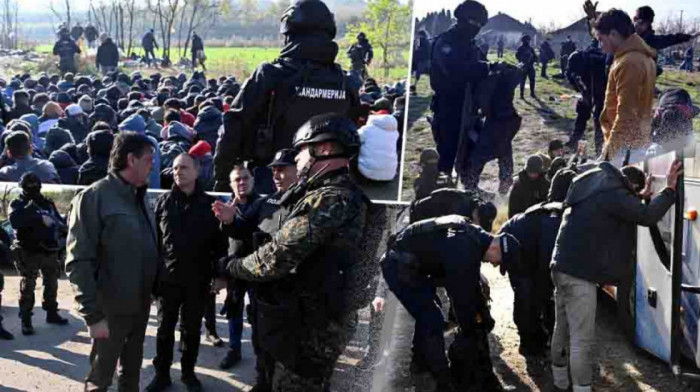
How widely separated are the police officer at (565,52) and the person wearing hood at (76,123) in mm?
3751

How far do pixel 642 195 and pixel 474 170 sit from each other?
0.67 meters

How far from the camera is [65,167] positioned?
20.1ft

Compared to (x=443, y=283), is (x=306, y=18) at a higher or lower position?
higher

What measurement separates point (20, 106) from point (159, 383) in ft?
9.58

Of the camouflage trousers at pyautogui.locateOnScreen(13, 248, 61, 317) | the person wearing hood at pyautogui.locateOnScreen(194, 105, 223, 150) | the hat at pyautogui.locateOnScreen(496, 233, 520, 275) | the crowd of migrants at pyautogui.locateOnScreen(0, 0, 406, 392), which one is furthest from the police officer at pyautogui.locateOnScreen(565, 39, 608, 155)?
the camouflage trousers at pyautogui.locateOnScreen(13, 248, 61, 317)

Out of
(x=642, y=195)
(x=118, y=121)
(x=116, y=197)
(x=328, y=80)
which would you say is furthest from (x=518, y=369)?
(x=118, y=121)

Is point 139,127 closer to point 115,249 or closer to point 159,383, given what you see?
point 159,383

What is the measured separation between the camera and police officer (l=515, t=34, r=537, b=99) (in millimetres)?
3740

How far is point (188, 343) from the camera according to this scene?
15.8 feet

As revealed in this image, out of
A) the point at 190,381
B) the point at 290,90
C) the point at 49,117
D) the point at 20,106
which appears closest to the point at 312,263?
the point at 290,90

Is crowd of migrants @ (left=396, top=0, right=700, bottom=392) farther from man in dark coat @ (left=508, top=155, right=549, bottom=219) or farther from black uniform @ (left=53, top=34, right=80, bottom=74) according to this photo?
black uniform @ (left=53, top=34, right=80, bottom=74)

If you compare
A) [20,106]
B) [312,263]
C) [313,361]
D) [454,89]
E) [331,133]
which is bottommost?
[313,361]

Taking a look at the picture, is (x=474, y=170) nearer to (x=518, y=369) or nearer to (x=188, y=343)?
(x=518, y=369)

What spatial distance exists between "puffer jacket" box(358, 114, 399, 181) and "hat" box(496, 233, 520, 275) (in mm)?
735
